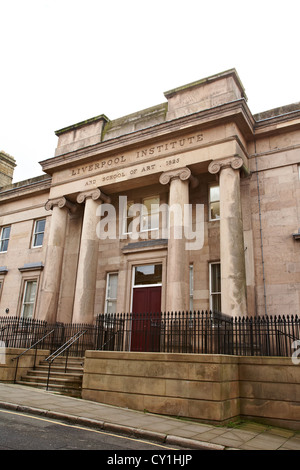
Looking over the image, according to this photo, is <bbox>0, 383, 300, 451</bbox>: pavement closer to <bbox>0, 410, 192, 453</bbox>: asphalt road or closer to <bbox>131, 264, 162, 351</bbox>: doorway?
<bbox>0, 410, 192, 453</bbox>: asphalt road

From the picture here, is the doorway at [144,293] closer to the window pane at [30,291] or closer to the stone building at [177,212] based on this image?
the stone building at [177,212]

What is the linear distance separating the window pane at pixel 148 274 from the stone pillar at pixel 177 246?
2004 mm

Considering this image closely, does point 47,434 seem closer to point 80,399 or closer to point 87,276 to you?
point 80,399

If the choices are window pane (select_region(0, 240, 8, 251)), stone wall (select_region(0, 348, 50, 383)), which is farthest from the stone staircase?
window pane (select_region(0, 240, 8, 251))

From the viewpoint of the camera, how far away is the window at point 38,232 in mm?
20844

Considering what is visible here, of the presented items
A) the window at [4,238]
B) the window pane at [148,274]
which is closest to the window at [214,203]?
the window pane at [148,274]

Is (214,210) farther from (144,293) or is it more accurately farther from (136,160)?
(144,293)

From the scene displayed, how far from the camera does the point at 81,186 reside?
58.0 ft

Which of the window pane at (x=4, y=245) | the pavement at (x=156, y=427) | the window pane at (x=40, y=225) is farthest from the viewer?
the window pane at (x=4, y=245)

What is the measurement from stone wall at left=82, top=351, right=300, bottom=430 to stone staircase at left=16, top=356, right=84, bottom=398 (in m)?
1.16

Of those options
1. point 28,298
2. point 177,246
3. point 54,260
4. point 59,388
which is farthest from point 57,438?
point 28,298

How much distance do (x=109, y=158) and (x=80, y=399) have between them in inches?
421

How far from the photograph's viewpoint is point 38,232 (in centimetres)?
2105
